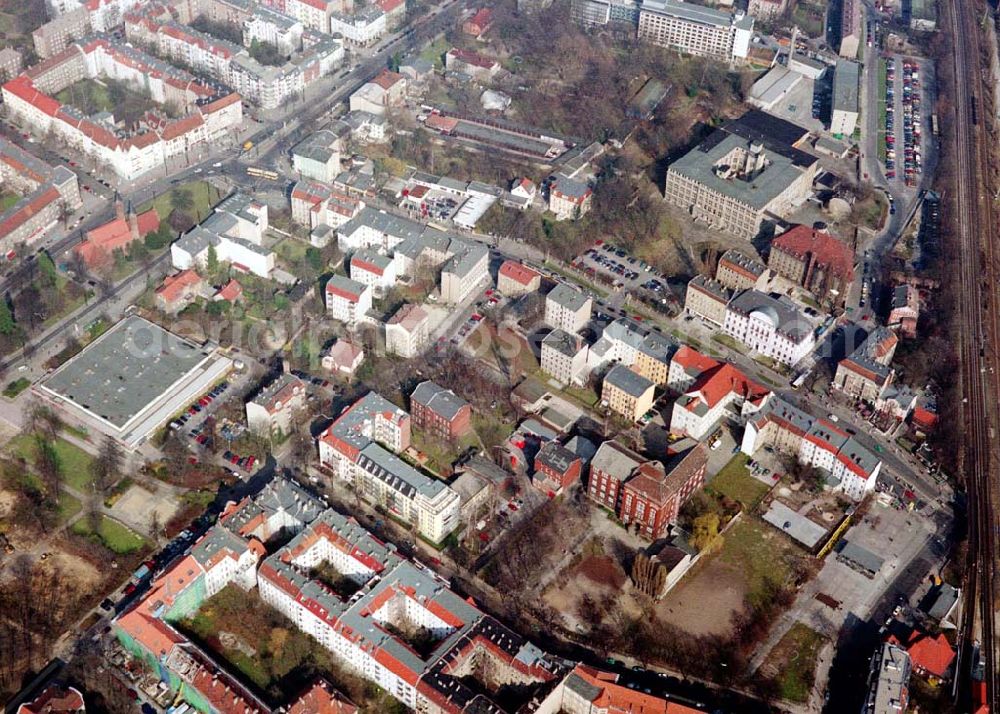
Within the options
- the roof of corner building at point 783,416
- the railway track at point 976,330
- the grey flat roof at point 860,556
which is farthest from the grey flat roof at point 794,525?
the railway track at point 976,330

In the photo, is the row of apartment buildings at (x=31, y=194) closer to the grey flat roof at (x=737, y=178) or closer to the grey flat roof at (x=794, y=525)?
the grey flat roof at (x=737, y=178)

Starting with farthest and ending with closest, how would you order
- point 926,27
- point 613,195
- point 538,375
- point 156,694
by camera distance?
1. point 926,27
2. point 613,195
3. point 538,375
4. point 156,694

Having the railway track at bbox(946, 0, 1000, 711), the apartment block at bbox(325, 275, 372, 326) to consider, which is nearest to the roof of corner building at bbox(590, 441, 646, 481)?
the railway track at bbox(946, 0, 1000, 711)

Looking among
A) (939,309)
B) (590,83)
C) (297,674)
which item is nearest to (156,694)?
(297,674)

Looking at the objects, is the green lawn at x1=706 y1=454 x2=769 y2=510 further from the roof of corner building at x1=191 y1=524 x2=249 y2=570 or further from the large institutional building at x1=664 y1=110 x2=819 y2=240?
the roof of corner building at x1=191 y1=524 x2=249 y2=570

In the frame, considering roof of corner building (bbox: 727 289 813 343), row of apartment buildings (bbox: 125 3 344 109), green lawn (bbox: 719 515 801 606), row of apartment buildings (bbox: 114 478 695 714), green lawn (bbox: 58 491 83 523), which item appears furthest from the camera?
row of apartment buildings (bbox: 125 3 344 109)

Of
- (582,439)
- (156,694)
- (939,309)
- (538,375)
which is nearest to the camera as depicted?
(156,694)

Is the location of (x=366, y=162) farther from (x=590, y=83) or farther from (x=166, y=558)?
(x=166, y=558)

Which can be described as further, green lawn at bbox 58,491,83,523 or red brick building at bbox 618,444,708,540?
green lawn at bbox 58,491,83,523

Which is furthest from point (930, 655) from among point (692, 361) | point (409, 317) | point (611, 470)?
point (409, 317)
